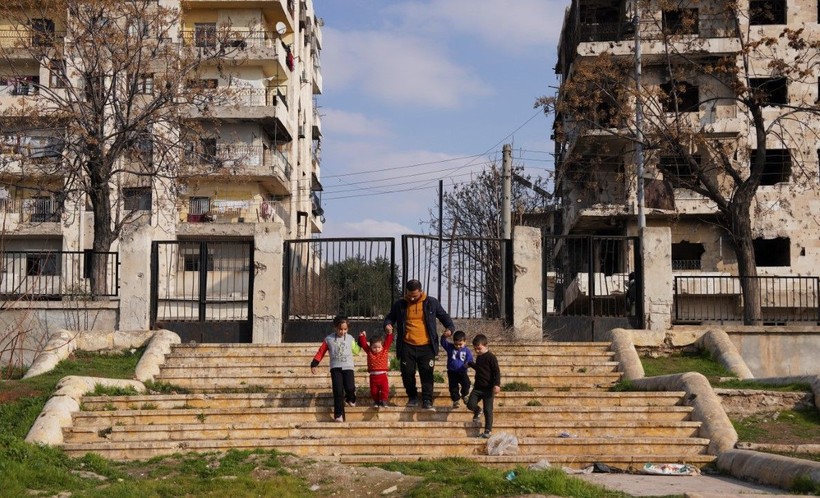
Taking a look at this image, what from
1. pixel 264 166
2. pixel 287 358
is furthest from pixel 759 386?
pixel 264 166

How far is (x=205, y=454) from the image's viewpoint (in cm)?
1245

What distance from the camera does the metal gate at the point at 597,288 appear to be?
22016 millimetres

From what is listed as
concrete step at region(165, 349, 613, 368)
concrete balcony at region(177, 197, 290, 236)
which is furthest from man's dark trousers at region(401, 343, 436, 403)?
concrete balcony at region(177, 197, 290, 236)

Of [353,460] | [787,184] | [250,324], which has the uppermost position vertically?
[787,184]

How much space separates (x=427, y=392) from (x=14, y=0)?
2599 centimetres

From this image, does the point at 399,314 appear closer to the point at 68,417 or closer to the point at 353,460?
the point at 353,460

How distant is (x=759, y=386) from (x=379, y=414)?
560 cm

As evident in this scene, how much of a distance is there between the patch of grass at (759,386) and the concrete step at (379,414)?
1.90 meters

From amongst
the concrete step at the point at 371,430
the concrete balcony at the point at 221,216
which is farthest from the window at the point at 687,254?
the concrete step at the point at 371,430

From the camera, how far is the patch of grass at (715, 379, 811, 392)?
15.7 metres

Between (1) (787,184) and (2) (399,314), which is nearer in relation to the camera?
(2) (399,314)

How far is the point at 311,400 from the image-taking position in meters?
15.6

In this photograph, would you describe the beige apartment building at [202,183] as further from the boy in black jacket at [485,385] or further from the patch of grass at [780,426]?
the patch of grass at [780,426]

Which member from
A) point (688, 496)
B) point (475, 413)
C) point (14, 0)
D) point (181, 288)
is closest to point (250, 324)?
point (181, 288)
